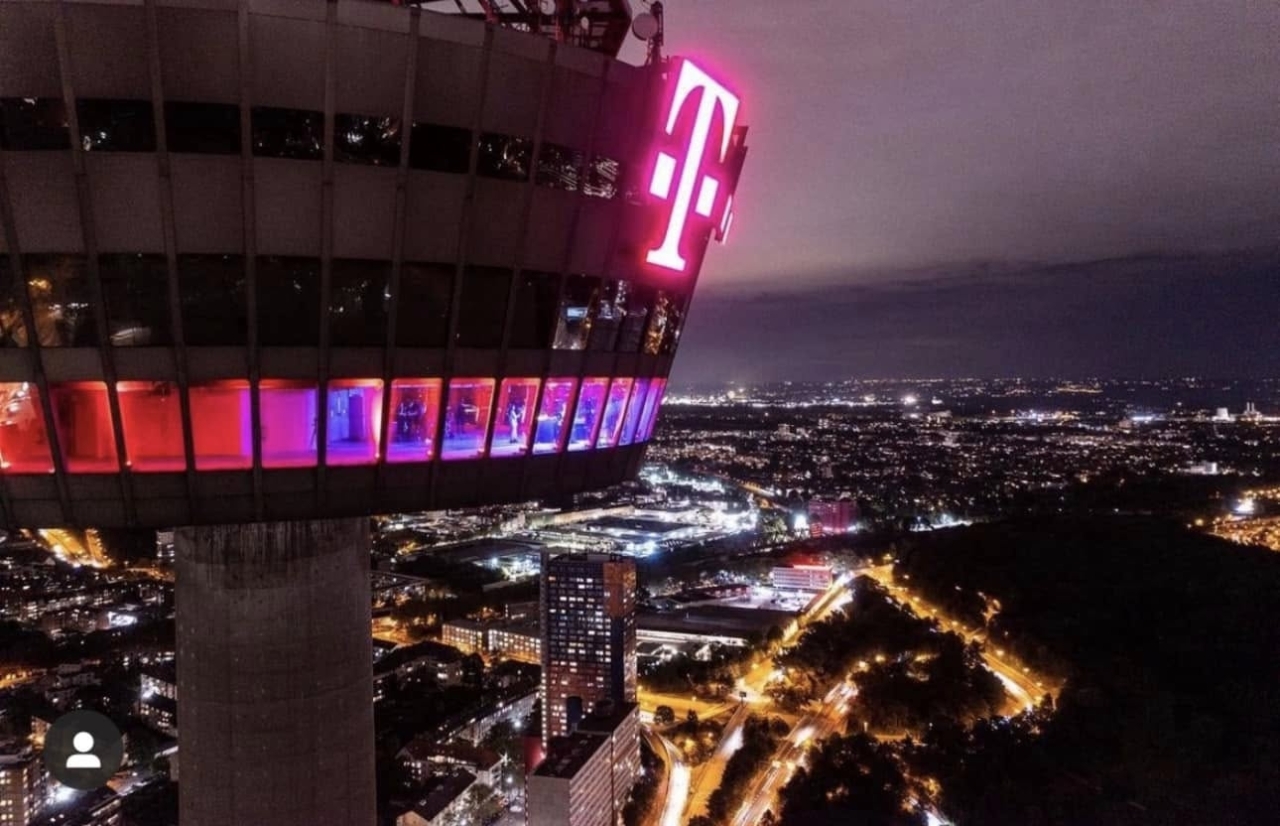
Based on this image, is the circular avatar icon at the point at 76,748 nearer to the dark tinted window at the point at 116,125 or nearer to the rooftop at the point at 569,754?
the rooftop at the point at 569,754

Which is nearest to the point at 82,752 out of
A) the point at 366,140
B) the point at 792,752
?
the point at 366,140

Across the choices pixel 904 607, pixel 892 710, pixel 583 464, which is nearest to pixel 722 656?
pixel 892 710

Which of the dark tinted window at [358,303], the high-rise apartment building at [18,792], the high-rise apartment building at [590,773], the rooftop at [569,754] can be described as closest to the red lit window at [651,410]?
the dark tinted window at [358,303]

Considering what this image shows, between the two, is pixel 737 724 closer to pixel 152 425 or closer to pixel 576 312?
pixel 576 312

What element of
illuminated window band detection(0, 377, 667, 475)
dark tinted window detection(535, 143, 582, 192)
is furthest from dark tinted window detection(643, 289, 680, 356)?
dark tinted window detection(535, 143, 582, 192)

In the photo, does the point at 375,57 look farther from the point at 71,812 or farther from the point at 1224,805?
the point at 71,812
